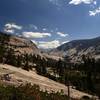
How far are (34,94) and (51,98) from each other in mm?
1586

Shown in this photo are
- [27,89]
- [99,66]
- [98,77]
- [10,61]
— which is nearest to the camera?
[27,89]

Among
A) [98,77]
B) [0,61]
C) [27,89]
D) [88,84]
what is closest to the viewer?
[27,89]

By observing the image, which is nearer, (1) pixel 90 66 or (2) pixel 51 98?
(2) pixel 51 98

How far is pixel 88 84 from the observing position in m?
98.6

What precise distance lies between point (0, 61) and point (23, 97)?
54.3 m

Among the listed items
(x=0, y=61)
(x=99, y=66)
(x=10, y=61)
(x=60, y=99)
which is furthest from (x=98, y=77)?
(x=60, y=99)

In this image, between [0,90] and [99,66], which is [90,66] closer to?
[99,66]

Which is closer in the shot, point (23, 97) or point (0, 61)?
point (23, 97)

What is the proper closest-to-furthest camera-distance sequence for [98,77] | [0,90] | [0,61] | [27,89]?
1. [0,90]
2. [27,89]
3. [0,61]
4. [98,77]

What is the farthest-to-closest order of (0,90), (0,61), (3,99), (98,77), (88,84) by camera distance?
1. (98,77)
2. (88,84)
3. (0,61)
4. (0,90)
5. (3,99)

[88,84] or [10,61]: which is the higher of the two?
[10,61]

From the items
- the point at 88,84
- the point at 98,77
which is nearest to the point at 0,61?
the point at 88,84

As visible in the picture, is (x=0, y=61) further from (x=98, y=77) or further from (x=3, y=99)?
(x=98, y=77)

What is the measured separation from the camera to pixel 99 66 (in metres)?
143
